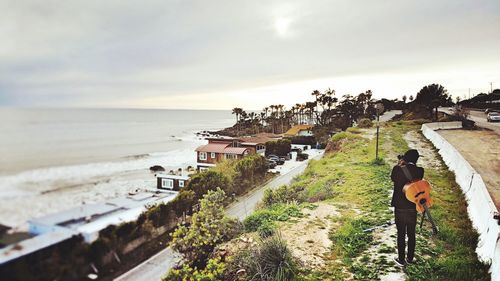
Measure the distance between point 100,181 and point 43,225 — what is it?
1.87ft

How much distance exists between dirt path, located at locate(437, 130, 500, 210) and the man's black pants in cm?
274

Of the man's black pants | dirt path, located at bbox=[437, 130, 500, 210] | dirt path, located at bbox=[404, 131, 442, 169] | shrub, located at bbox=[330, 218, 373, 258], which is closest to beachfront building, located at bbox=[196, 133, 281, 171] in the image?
dirt path, located at bbox=[404, 131, 442, 169]

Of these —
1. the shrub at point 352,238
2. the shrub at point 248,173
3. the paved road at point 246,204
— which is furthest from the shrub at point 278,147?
the shrub at point 352,238

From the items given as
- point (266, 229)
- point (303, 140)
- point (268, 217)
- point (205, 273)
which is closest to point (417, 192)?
point (266, 229)

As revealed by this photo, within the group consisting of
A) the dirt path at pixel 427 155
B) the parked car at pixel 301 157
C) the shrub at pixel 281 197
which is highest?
the dirt path at pixel 427 155

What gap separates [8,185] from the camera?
133cm

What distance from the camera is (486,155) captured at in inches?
410

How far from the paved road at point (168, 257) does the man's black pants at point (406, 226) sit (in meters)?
3.47

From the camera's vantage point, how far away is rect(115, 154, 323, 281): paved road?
6.53 meters

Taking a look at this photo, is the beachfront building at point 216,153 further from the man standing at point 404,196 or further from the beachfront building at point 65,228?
the beachfront building at point 65,228

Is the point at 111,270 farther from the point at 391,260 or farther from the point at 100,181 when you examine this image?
the point at 391,260

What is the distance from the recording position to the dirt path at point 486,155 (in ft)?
23.1

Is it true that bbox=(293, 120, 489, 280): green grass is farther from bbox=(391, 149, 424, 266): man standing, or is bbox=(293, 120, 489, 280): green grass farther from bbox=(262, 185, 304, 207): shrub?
bbox=(391, 149, 424, 266): man standing

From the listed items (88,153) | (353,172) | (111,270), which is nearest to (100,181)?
(88,153)
